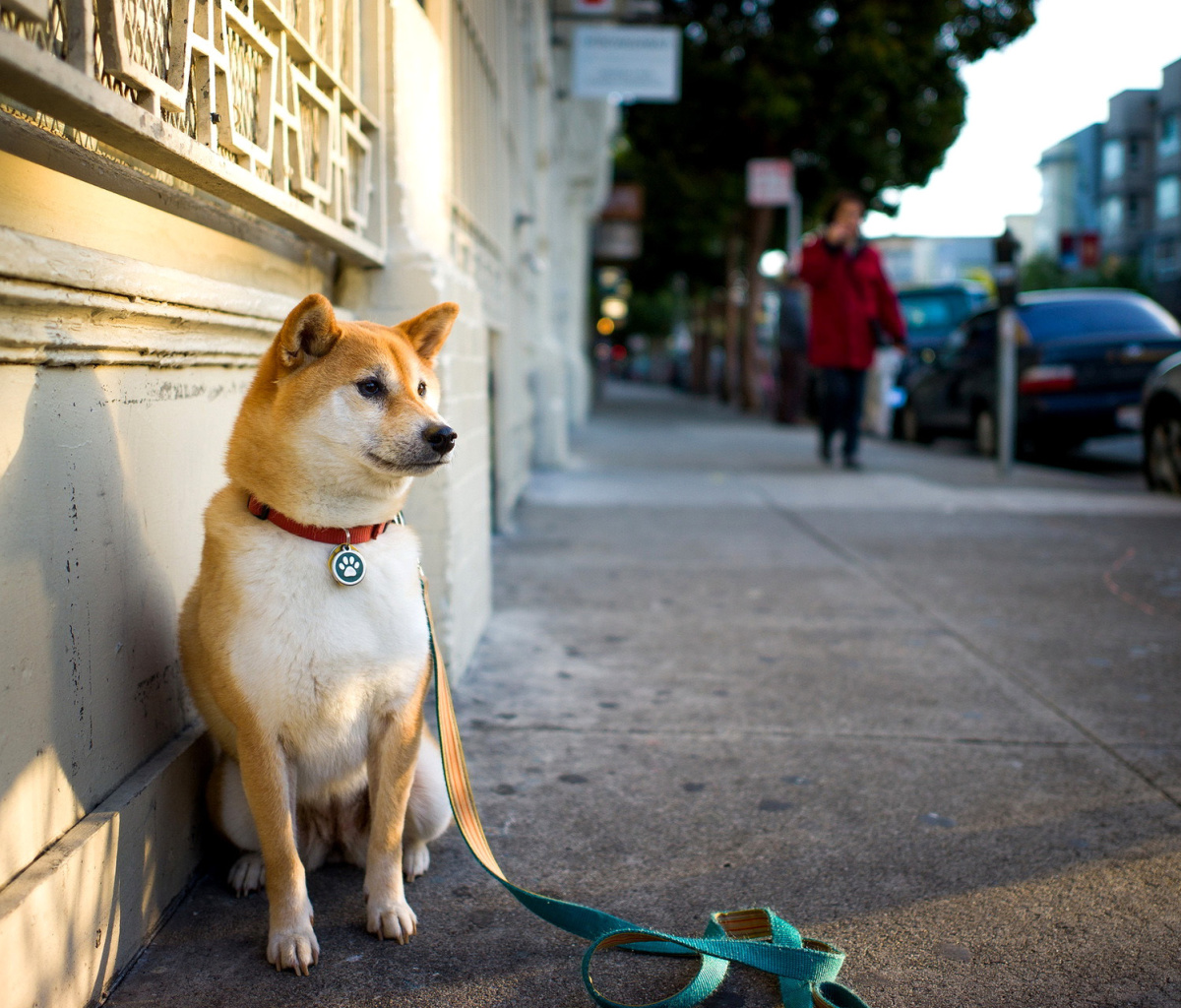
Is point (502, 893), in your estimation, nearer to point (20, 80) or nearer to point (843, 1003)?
point (843, 1003)

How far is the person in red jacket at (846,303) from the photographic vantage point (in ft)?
32.2

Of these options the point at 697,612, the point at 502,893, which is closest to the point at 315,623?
the point at 502,893

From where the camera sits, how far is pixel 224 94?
85.6 inches

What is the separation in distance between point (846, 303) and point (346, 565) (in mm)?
8522

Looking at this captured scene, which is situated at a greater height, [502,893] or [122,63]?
[122,63]

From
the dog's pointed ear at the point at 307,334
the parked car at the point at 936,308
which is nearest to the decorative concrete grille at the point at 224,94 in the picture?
the dog's pointed ear at the point at 307,334

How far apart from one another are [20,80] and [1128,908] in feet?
8.56

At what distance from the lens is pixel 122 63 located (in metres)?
1.68

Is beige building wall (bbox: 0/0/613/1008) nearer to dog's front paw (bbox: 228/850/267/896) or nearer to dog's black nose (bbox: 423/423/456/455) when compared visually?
dog's front paw (bbox: 228/850/267/896)

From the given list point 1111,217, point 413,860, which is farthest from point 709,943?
point 1111,217

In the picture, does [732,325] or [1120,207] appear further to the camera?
[1120,207]

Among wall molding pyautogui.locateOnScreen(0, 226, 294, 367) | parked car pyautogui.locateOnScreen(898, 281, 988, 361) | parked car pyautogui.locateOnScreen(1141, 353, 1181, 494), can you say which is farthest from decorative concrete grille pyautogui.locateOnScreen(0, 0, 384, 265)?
parked car pyautogui.locateOnScreen(898, 281, 988, 361)

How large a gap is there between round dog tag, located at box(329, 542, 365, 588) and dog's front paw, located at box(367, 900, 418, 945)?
70 centimetres

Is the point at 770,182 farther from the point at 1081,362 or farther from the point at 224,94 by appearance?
the point at 224,94
